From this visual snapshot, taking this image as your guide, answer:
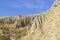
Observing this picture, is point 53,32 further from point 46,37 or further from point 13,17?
point 13,17

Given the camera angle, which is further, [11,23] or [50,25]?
[11,23]

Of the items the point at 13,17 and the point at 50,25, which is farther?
the point at 13,17

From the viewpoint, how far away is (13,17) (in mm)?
148125

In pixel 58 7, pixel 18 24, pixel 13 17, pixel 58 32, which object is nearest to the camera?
pixel 58 32

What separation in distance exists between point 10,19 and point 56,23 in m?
114

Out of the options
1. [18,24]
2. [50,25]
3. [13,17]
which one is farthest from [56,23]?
[13,17]

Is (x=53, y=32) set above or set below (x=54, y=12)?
below

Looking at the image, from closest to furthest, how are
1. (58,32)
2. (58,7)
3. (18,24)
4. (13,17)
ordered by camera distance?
(58,32)
(58,7)
(18,24)
(13,17)

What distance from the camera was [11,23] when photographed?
140125 mm

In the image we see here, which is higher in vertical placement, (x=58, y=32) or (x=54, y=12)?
(x=54, y=12)

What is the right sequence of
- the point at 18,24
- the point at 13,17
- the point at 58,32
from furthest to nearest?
the point at 13,17, the point at 18,24, the point at 58,32

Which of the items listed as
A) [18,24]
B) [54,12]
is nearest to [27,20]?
[18,24]

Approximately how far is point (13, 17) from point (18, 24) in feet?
34.4

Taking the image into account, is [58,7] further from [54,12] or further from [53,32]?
[53,32]
